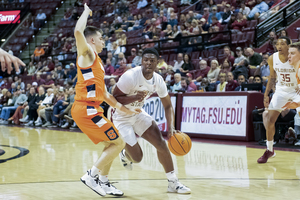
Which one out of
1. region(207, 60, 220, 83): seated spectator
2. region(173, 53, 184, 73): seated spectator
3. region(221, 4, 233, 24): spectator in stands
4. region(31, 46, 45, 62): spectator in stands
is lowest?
region(207, 60, 220, 83): seated spectator

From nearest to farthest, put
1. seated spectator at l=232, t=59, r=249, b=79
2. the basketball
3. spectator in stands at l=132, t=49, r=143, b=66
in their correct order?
the basketball
seated spectator at l=232, t=59, r=249, b=79
spectator in stands at l=132, t=49, r=143, b=66

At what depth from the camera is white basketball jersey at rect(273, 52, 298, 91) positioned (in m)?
6.09

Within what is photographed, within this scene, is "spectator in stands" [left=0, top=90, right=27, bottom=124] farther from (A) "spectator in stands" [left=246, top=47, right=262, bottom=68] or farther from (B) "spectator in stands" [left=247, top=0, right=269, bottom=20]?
(A) "spectator in stands" [left=246, top=47, right=262, bottom=68]

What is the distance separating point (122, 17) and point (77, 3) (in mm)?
6287

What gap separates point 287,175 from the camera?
198 inches

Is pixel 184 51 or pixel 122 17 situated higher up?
pixel 122 17

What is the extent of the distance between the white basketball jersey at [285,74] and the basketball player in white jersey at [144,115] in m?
2.51

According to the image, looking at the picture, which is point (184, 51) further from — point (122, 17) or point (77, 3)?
point (77, 3)

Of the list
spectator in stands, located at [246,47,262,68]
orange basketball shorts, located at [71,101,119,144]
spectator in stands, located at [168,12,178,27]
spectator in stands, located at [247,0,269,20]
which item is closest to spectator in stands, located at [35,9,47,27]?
spectator in stands, located at [168,12,178,27]

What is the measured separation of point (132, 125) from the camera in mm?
4633

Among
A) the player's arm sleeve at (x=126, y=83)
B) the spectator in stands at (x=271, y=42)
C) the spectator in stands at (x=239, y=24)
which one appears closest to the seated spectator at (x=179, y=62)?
the spectator in stands at (x=239, y=24)

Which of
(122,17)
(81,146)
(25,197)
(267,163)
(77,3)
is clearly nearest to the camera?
(25,197)

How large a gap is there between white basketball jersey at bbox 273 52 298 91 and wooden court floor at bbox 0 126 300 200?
1.22 metres

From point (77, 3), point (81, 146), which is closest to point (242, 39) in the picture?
point (81, 146)
